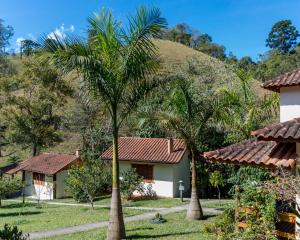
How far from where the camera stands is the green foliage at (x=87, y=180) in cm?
2509

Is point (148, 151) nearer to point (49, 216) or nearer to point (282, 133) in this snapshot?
point (49, 216)

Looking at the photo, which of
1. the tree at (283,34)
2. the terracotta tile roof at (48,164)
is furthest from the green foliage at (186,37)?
the terracotta tile roof at (48,164)

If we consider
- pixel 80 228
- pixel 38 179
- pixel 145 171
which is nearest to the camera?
pixel 80 228

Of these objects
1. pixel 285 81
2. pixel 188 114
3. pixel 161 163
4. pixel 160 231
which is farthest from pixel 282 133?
pixel 161 163

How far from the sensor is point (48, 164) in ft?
115

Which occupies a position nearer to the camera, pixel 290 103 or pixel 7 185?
pixel 290 103

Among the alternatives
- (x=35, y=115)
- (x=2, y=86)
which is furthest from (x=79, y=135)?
(x=2, y=86)

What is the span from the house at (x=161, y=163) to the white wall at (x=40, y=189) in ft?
21.3

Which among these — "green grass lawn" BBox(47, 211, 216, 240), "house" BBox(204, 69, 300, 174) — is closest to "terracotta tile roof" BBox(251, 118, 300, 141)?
"house" BBox(204, 69, 300, 174)

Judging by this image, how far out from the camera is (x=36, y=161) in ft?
121

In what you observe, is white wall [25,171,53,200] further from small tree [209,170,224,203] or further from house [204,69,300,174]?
house [204,69,300,174]

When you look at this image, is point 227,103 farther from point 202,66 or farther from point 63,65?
point 202,66

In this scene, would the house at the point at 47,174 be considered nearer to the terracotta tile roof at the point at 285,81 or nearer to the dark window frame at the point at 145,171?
the dark window frame at the point at 145,171

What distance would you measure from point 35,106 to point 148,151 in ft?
57.8
